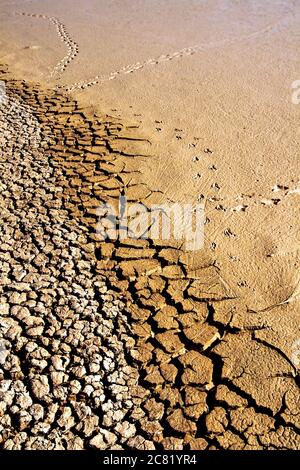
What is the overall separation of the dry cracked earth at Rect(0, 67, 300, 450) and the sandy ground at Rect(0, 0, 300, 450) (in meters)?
0.10

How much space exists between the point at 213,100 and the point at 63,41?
3029 mm

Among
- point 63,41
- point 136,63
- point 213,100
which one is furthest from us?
point 63,41

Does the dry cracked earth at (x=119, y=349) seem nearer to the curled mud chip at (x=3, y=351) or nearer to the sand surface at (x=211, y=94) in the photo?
the curled mud chip at (x=3, y=351)

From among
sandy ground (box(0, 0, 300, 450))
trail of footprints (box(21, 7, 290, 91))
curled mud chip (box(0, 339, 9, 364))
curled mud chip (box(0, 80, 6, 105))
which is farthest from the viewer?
trail of footprints (box(21, 7, 290, 91))

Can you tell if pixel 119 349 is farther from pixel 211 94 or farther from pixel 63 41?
pixel 63 41

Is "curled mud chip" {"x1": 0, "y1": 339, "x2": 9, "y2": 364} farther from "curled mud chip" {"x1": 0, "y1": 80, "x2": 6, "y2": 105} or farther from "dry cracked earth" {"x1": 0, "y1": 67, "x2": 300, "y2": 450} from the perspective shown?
"curled mud chip" {"x1": 0, "y1": 80, "x2": 6, "y2": 105}

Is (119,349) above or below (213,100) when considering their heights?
below

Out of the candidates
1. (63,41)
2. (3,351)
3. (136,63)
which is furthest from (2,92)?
(3,351)

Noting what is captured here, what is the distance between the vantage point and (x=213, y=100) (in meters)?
4.20

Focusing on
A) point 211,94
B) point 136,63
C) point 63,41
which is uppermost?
point 63,41

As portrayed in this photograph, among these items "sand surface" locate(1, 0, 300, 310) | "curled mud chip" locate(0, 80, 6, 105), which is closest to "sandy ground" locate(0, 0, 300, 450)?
"sand surface" locate(1, 0, 300, 310)

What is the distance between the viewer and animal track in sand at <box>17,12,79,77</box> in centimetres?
519

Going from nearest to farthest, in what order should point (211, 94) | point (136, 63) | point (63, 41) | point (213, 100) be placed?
point (213, 100), point (211, 94), point (136, 63), point (63, 41)

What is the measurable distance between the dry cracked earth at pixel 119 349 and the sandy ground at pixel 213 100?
0.10 metres
